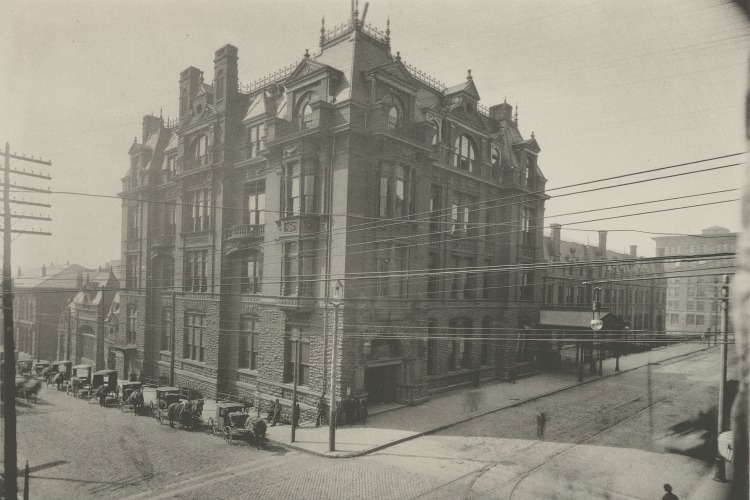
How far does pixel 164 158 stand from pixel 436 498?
35.7 meters

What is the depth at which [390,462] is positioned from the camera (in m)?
17.2

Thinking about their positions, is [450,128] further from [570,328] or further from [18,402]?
[18,402]

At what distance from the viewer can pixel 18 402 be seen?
94.4ft

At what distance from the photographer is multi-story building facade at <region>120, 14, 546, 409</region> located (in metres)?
22.9

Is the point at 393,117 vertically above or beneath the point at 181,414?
above

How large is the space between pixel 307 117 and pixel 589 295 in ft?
137

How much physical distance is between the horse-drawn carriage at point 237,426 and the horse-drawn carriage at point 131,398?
6.14 metres

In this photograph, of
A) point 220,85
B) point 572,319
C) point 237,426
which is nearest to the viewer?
point 237,426

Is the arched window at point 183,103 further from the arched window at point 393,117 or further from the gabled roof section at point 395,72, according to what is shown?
the arched window at point 393,117

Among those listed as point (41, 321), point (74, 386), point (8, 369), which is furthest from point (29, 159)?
point (41, 321)

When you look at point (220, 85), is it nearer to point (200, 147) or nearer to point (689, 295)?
point (200, 147)

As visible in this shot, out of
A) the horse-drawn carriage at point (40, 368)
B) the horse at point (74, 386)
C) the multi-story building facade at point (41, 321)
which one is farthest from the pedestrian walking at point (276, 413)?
the multi-story building facade at point (41, 321)

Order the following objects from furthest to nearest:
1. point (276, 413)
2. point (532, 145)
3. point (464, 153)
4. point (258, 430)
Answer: point (532, 145), point (464, 153), point (276, 413), point (258, 430)

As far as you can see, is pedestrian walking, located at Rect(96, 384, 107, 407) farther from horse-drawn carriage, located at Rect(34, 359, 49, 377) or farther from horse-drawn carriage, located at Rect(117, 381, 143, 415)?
horse-drawn carriage, located at Rect(34, 359, 49, 377)
